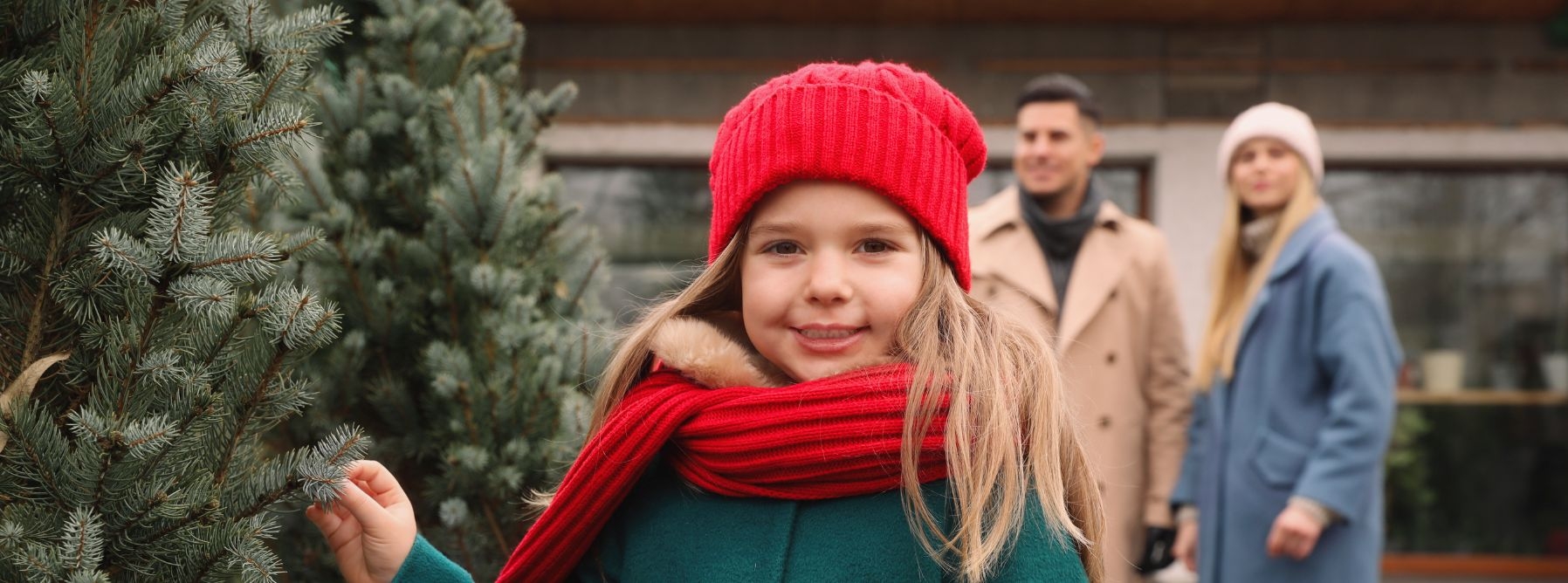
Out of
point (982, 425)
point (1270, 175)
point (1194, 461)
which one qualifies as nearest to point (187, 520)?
point (982, 425)

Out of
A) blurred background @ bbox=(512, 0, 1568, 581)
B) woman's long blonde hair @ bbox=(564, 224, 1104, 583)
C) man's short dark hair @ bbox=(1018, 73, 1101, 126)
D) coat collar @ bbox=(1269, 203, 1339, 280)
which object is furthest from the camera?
blurred background @ bbox=(512, 0, 1568, 581)

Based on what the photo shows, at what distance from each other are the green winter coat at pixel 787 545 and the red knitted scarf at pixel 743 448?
28 millimetres

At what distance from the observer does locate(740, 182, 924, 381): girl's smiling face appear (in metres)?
1.76

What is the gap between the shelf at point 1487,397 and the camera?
268 inches

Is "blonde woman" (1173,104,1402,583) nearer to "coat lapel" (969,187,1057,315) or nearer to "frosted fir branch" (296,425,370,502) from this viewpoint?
"coat lapel" (969,187,1057,315)

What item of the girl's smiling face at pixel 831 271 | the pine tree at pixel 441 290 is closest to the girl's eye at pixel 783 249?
the girl's smiling face at pixel 831 271

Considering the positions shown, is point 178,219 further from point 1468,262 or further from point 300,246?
point 1468,262

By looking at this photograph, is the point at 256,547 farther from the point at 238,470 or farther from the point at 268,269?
the point at 268,269

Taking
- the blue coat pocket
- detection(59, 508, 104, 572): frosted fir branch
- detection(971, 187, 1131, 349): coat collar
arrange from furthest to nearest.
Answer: detection(971, 187, 1131, 349): coat collar → the blue coat pocket → detection(59, 508, 104, 572): frosted fir branch

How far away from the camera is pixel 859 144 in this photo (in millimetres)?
1765

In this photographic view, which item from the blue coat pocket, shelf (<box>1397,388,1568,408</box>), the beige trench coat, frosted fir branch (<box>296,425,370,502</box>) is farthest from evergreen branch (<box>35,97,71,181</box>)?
shelf (<box>1397,388,1568,408</box>)

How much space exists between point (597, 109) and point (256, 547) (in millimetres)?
5343

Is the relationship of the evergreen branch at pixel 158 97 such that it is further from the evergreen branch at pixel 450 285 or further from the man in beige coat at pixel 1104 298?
the man in beige coat at pixel 1104 298

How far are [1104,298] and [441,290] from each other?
90.6 inches
